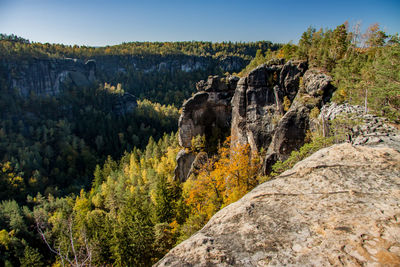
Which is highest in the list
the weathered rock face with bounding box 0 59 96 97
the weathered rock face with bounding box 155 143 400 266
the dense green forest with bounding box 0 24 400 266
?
the weathered rock face with bounding box 0 59 96 97

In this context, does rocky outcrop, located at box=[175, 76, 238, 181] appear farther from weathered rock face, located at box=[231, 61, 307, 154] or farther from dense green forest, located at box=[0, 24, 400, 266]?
weathered rock face, located at box=[231, 61, 307, 154]

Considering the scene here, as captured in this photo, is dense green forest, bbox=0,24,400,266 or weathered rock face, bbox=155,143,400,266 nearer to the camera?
weathered rock face, bbox=155,143,400,266

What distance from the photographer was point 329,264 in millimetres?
2672

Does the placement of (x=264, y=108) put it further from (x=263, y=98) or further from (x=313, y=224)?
(x=313, y=224)

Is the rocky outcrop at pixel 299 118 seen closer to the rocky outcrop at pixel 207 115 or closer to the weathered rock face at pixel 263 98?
the weathered rock face at pixel 263 98

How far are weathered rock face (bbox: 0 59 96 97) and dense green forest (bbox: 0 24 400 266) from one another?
7885 mm

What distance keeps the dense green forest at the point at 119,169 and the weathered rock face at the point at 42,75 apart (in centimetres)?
788

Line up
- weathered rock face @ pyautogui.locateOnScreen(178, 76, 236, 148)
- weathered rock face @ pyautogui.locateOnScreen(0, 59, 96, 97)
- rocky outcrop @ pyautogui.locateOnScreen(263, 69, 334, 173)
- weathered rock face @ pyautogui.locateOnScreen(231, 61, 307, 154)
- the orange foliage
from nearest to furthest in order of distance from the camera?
the orange foliage
rocky outcrop @ pyautogui.locateOnScreen(263, 69, 334, 173)
weathered rock face @ pyautogui.locateOnScreen(231, 61, 307, 154)
weathered rock face @ pyautogui.locateOnScreen(178, 76, 236, 148)
weathered rock face @ pyautogui.locateOnScreen(0, 59, 96, 97)

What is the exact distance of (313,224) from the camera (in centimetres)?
331

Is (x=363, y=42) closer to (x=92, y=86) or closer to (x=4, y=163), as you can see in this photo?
(x=4, y=163)

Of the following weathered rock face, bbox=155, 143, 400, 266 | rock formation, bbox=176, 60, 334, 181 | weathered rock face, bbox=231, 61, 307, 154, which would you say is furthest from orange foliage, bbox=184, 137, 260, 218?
weathered rock face, bbox=155, 143, 400, 266

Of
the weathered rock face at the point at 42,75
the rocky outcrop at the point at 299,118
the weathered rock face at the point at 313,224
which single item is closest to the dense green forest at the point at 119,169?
the rocky outcrop at the point at 299,118

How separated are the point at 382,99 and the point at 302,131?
7024 mm

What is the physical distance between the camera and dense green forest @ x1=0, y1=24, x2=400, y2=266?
18.4 m
